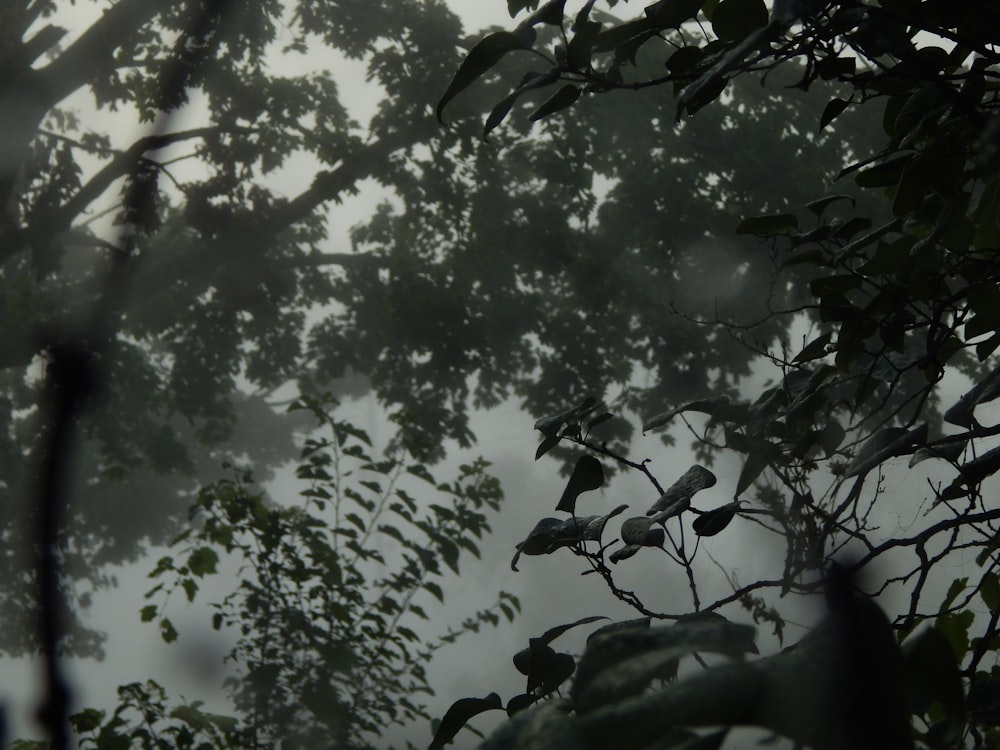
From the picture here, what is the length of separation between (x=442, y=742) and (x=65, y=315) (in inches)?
346

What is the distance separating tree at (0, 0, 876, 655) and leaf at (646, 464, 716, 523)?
7425mm

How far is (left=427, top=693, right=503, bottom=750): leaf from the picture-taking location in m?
0.95

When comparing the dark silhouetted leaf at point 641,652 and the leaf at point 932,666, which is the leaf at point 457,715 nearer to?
the dark silhouetted leaf at point 641,652

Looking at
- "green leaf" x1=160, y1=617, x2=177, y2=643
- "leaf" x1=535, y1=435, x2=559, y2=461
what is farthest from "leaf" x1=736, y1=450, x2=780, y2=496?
"green leaf" x1=160, y1=617, x2=177, y2=643

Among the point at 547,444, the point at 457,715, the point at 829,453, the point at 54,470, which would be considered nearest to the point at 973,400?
the point at 829,453

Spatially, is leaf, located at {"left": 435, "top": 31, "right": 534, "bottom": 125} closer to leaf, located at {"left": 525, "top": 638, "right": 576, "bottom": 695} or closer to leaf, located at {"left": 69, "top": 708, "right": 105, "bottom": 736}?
leaf, located at {"left": 525, "top": 638, "right": 576, "bottom": 695}

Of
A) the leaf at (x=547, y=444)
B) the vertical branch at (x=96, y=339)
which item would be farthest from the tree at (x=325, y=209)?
the leaf at (x=547, y=444)

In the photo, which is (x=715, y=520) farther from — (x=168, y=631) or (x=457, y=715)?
(x=168, y=631)

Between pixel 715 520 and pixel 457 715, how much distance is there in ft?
1.31

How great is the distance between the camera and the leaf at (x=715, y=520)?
1.14 metres

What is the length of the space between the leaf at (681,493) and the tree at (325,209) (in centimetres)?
742

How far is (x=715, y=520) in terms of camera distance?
3.79 feet

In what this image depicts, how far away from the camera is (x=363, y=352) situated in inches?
422

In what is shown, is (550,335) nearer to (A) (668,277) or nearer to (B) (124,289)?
(A) (668,277)
